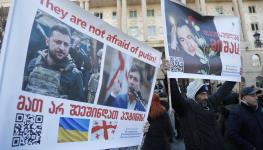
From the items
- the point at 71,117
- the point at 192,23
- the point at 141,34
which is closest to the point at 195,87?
the point at 192,23

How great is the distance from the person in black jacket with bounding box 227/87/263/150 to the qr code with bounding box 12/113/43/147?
2981 millimetres

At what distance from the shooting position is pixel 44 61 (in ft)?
8.86

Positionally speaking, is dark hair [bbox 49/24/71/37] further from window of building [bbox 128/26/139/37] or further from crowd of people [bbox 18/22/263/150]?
window of building [bbox 128/26/139/37]

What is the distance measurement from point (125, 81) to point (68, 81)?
909 millimetres

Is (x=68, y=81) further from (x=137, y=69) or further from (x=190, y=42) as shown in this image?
(x=190, y=42)

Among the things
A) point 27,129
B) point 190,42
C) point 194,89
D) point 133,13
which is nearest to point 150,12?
point 133,13

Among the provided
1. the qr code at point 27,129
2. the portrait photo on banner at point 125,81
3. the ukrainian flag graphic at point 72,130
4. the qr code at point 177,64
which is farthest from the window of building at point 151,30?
the qr code at point 27,129

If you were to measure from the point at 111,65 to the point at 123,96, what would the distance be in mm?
398

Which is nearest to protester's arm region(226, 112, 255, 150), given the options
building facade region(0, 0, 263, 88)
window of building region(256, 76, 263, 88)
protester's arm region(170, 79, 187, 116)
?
protester's arm region(170, 79, 187, 116)

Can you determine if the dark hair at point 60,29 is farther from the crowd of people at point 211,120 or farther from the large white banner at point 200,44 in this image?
the crowd of people at point 211,120

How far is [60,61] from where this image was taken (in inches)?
113

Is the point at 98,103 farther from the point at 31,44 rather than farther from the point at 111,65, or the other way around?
the point at 31,44

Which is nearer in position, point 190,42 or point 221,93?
point 190,42

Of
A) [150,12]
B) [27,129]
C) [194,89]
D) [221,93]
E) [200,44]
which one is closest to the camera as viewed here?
[27,129]
